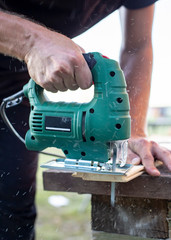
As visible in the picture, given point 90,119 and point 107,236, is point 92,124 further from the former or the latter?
point 107,236

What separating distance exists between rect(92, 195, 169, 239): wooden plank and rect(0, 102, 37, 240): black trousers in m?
0.71

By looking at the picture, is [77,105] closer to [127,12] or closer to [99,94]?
[99,94]

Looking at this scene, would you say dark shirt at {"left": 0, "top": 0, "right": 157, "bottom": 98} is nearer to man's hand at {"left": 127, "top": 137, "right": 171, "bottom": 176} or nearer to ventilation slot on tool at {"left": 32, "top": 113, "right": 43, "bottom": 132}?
ventilation slot on tool at {"left": 32, "top": 113, "right": 43, "bottom": 132}

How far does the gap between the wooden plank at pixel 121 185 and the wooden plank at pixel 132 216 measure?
0.08m

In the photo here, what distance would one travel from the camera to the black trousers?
1940 mm

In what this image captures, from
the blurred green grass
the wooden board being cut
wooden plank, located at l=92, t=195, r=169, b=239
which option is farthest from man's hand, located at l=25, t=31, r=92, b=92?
the blurred green grass

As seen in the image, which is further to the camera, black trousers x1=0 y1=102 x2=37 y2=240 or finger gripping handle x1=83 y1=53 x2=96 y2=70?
black trousers x1=0 y1=102 x2=37 y2=240

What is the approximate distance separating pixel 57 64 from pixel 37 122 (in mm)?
341

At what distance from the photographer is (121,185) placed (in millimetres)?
1294

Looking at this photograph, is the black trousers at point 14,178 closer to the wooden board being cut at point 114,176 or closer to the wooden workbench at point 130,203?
the wooden workbench at point 130,203

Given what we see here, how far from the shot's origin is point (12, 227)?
77.5 inches

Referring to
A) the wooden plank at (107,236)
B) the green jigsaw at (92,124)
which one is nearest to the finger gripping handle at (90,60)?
the green jigsaw at (92,124)

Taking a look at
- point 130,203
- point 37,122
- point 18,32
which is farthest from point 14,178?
point 18,32

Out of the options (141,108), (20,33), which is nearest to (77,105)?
(20,33)
